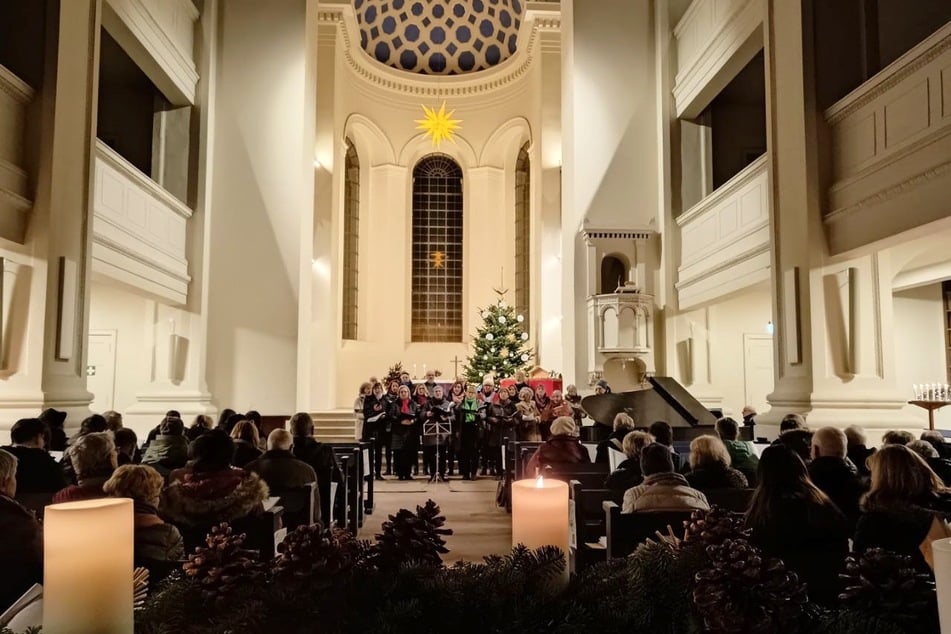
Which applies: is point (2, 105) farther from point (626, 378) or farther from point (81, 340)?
point (626, 378)

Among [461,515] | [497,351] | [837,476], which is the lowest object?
[461,515]

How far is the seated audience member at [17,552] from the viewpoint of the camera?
2188 millimetres

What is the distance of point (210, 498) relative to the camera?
350 cm

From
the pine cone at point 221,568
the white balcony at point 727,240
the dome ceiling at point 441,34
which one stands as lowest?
the pine cone at point 221,568

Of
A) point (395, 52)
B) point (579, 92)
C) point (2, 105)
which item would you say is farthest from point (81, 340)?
point (395, 52)

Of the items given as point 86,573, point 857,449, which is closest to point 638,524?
point 857,449

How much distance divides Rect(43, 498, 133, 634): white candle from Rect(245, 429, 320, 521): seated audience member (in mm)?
3748

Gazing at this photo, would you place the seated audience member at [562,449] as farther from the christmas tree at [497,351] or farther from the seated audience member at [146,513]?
the christmas tree at [497,351]

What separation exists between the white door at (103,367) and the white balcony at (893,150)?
10602 mm

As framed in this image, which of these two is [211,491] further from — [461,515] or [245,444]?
[461,515]

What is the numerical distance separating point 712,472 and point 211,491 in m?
2.48

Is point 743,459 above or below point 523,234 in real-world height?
below

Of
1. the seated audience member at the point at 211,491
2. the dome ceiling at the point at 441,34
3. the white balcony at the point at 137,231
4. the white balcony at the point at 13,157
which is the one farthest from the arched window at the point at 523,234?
the seated audience member at the point at 211,491

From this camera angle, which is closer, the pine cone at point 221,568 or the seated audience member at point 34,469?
the pine cone at point 221,568
